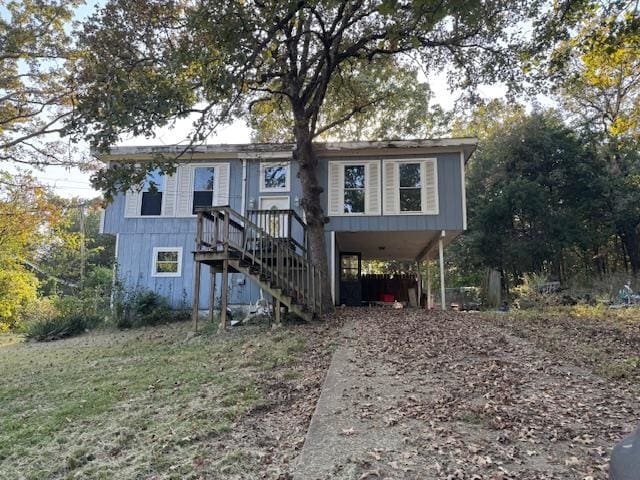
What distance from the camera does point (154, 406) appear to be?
4.68 meters

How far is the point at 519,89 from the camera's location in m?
11.0

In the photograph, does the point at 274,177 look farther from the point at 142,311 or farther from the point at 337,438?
the point at 337,438

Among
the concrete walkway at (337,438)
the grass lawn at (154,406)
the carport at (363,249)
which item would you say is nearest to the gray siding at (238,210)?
the carport at (363,249)

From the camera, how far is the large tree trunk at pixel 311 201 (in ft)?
36.5

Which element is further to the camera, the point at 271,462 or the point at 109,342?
the point at 109,342

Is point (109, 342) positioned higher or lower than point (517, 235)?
lower

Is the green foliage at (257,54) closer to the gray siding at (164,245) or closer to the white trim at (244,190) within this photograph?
the white trim at (244,190)

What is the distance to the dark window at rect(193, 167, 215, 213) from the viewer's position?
13.8 meters

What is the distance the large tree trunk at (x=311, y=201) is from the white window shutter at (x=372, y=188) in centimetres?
249

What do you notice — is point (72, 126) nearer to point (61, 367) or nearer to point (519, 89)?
point (61, 367)

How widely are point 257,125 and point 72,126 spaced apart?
8996 mm

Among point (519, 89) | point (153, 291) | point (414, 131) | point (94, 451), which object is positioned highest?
point (414, 131)

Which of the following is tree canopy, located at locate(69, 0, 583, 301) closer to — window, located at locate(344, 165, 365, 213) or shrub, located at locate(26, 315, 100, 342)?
window, located at locate(344, 165, 365, 213)

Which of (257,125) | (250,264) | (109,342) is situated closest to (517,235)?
(257,125)
